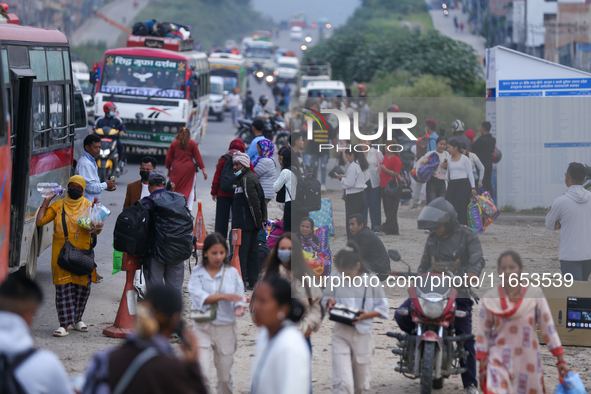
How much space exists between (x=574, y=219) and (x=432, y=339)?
2.43m

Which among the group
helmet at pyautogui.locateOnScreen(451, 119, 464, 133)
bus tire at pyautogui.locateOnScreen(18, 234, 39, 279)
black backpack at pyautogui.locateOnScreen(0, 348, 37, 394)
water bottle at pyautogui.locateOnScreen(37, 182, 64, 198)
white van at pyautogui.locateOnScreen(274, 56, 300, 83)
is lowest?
white van at pyautogui.locateOnScreen(274, 56, 300, 83)

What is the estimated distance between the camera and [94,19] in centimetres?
7925

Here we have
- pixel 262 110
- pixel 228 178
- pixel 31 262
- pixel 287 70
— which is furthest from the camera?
pixel 287 70

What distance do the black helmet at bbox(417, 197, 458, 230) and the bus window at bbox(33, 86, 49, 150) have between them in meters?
4.46

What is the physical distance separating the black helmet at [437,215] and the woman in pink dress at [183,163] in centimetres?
541

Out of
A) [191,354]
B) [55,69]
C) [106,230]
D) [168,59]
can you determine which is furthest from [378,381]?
[168,59]

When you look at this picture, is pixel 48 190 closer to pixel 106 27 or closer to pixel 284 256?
pixel 284 256

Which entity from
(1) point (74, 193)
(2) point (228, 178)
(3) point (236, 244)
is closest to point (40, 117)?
(1) point (74, 193)

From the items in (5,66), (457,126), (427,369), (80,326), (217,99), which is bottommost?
(217,99)

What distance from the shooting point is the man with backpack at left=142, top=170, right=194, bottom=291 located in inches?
271

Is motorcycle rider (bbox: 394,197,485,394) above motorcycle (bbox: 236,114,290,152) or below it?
above

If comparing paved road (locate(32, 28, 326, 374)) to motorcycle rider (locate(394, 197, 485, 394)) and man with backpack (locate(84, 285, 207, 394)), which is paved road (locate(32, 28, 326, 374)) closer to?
motorcycle rider (locate(394, 197, 485, 394))

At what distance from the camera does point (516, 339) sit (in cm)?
521

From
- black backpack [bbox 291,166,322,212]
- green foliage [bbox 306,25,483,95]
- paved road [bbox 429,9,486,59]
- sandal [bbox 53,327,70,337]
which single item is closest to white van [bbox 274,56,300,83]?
green foliage [bbox 306,25,483,95]
